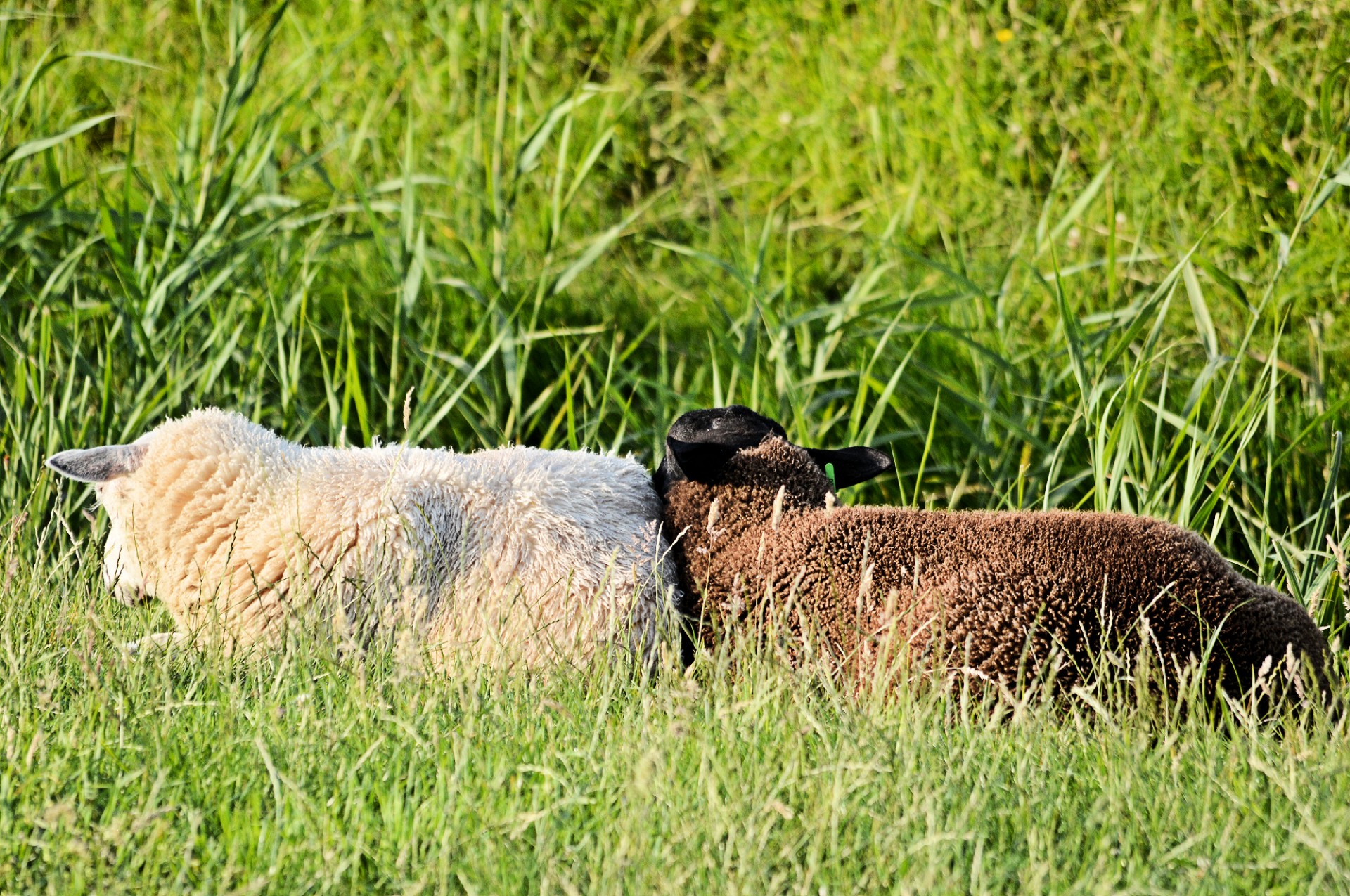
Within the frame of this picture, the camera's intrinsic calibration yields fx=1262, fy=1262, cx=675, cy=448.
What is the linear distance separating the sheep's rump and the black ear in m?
0.31

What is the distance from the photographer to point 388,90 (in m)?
5.22

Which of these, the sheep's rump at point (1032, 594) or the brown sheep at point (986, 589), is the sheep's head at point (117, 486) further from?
the sheep's rump at point (1032, 594)

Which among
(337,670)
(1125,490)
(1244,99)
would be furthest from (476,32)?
(337,670)

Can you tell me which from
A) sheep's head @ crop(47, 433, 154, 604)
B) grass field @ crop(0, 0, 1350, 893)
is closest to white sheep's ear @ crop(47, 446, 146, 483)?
sheep's head @ crop(47, 433, 154, 604)

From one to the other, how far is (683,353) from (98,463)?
1.86 m

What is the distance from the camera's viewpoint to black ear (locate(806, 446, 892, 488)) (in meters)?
2.30

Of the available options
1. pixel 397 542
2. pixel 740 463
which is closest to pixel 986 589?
pixel 740 463

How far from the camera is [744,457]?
84.5 inches

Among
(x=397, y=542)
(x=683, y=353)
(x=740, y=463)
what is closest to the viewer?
(x=397, y=542)

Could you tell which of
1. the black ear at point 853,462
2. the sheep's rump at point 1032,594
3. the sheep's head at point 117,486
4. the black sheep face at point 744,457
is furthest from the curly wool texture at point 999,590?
the sheep's head at point 117,486

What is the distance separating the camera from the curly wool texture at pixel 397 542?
1.98 metres

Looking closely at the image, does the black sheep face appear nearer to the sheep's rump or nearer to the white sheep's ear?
the sheep's rump

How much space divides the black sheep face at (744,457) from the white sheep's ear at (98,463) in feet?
2.98

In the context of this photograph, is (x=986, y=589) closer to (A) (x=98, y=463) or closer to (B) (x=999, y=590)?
(B) (x=999, y=590)
